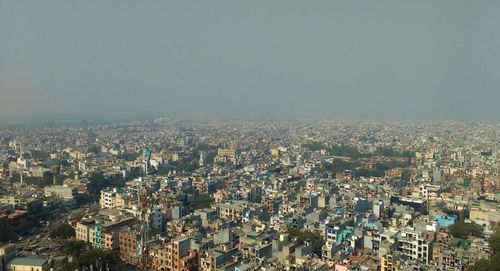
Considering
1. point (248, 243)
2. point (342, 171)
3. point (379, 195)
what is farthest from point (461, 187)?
point (248, 243)

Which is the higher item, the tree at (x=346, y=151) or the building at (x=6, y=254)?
the building at (x=6, y=254)

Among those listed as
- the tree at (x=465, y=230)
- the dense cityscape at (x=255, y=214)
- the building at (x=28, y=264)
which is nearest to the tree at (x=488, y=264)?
the dense cityscape at (x=255, y=214)

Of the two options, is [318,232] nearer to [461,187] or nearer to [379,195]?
[379,195]

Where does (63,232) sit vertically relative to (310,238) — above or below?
below

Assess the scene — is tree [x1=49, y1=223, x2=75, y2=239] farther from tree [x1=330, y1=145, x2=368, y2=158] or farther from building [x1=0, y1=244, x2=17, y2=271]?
tree [x1=330, y1=145, x2=368, y2=158]

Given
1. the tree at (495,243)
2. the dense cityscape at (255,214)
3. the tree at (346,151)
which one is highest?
the tree at (495,243)

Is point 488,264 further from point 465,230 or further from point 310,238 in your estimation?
point 310,238

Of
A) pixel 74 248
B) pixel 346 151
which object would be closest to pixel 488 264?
pixel 74 248

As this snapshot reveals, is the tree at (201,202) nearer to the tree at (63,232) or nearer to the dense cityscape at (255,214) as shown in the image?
the dense cityscape at (255,214)
